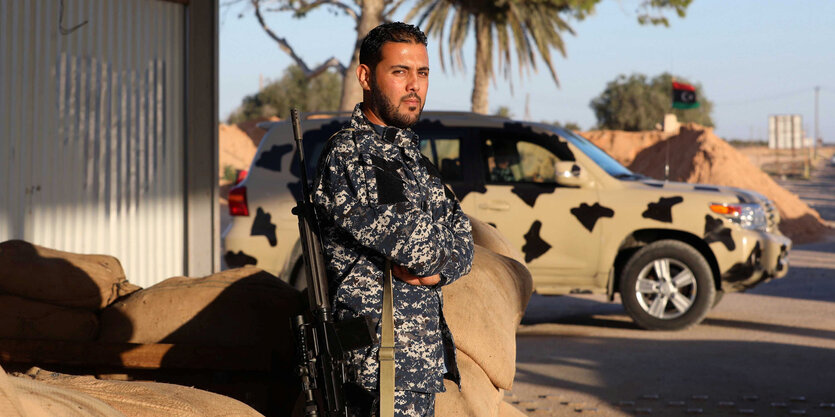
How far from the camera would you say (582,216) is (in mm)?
8984

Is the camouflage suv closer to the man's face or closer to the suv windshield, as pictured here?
the suv windshield

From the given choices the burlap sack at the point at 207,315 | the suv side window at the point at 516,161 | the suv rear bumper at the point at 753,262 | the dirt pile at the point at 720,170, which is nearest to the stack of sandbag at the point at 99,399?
the burlap sack at the point at 207,315

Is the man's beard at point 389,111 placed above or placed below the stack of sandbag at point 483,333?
above

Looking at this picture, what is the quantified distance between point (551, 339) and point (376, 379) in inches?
246

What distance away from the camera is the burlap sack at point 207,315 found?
4220mm

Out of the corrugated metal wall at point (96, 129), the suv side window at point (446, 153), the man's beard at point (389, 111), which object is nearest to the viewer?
the man's beard at point (389, 111)

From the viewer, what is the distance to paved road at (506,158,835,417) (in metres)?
6.33

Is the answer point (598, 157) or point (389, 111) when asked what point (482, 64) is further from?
point (389, 111)

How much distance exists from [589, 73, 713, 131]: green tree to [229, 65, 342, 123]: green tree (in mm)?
16047

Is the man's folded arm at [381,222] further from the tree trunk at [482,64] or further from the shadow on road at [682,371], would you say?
the tree trunk at [482,64]

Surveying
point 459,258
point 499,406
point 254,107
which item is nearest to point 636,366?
point 499,406

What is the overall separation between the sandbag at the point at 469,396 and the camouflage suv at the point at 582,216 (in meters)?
4.82

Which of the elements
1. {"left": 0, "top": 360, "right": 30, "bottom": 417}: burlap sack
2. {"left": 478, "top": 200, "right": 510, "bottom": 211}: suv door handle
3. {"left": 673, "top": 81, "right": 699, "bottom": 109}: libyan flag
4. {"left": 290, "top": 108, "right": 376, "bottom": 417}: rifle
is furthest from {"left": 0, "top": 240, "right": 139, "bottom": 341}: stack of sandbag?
{"left": 673, "top": 81, "right": 699, "bottom": 109}: libyan flag

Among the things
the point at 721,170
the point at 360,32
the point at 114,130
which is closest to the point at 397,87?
the point at 114,130
